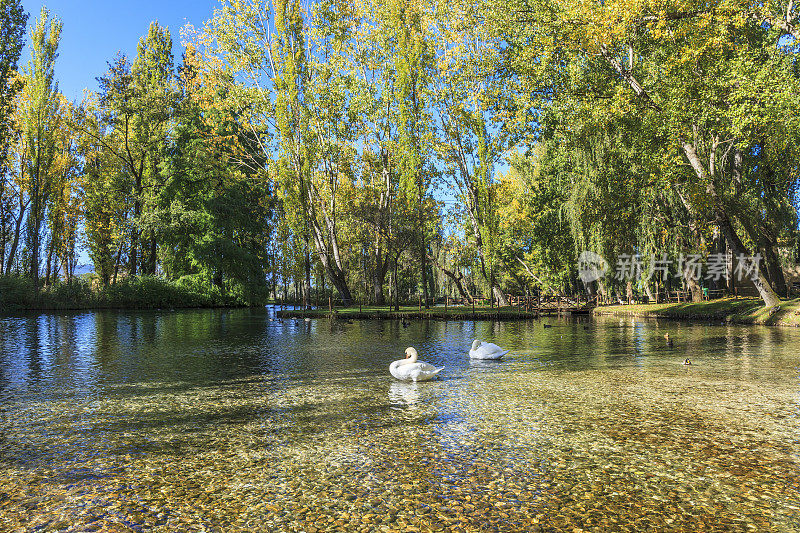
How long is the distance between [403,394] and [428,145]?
95.3 feet

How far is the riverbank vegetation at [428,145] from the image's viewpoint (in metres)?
22.4

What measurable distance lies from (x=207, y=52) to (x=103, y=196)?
18030 mm

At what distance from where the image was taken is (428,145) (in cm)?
3619

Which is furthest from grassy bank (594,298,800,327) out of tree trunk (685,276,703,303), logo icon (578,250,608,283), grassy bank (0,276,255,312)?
grassy bank (0,276,255,312)

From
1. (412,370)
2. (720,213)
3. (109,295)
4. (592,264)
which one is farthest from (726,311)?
(109,295)

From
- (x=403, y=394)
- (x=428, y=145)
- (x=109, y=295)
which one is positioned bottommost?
(x=403, y=394)

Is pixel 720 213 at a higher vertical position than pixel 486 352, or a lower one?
higher

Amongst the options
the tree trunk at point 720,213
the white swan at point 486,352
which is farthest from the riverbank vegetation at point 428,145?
the white swan at point 486,352

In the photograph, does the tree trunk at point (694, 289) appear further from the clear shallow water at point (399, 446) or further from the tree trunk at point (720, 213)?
the clear shallow water at point (399, 446)

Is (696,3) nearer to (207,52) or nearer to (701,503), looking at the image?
(701,503)

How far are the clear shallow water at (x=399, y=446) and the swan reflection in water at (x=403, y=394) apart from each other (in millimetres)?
70

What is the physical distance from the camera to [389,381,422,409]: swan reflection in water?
8508 mm

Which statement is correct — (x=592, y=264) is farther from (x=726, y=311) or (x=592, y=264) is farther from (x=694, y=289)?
(x=726, y=311)

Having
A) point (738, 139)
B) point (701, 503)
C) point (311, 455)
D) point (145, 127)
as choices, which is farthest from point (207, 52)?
point (701, 503)
